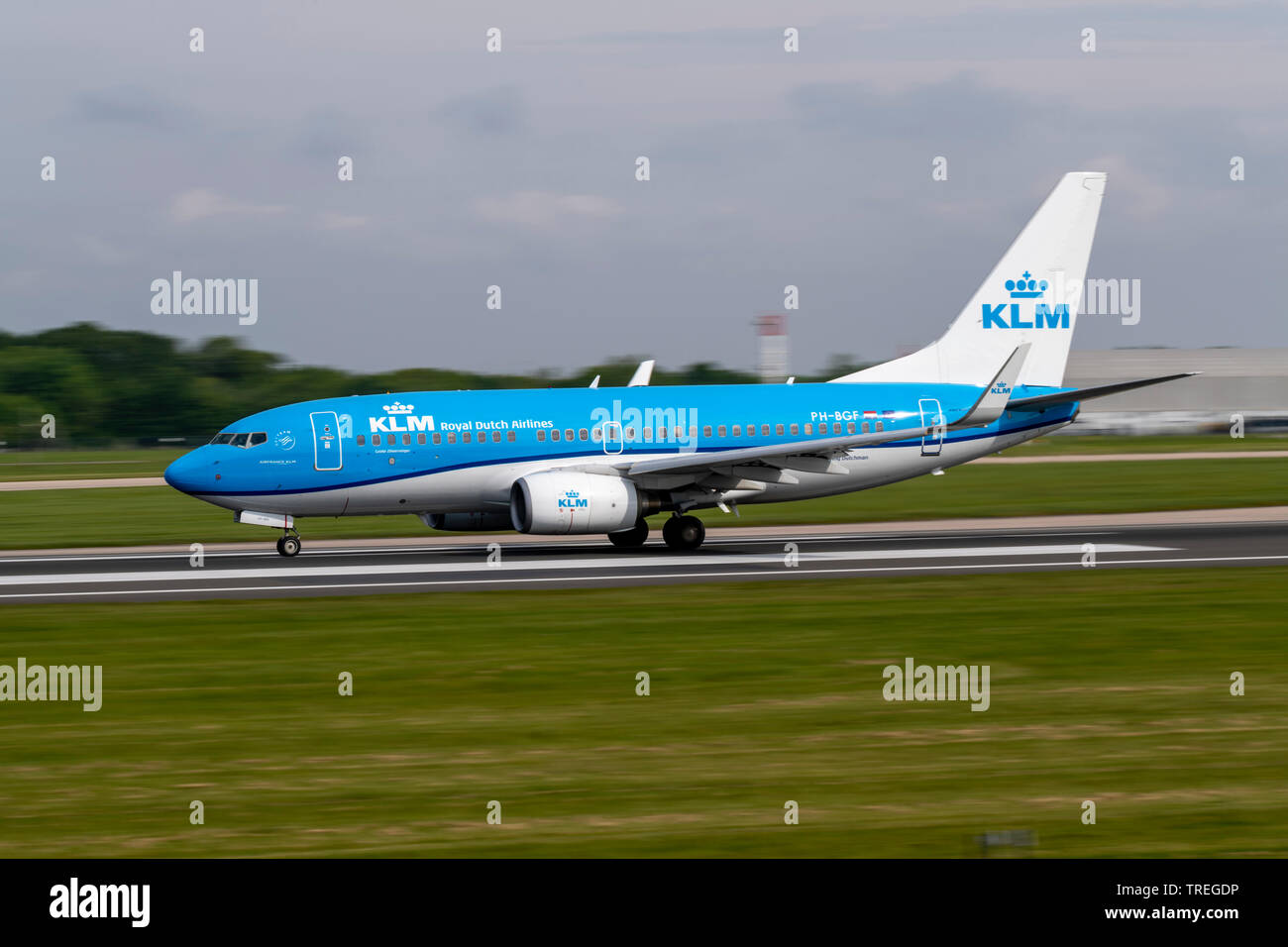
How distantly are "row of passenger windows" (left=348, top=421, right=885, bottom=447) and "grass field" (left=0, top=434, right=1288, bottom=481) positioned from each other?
35923mm

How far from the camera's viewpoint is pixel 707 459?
31828mm

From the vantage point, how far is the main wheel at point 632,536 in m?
33.8

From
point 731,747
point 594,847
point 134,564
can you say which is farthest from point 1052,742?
point 134,564

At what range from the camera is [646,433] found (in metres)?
33.2

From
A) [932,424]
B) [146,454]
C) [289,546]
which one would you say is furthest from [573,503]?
[146,454]

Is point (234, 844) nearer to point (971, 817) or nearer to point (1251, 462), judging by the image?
point (971, 817)

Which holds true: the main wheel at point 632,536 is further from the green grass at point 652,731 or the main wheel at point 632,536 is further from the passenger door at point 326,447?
the green grass at point 652,731

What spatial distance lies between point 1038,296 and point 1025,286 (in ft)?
1.44

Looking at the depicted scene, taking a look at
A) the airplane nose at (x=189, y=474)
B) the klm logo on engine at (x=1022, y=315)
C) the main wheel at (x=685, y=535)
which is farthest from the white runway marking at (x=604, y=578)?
the klm logo on engine at (x=1022, y=315)

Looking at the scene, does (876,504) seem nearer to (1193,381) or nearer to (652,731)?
(652,731)

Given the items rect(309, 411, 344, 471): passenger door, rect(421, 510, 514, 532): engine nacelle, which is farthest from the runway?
rect(309, 411, 344, 471): passenger door

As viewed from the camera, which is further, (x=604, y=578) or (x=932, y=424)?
(x=932, y=424)

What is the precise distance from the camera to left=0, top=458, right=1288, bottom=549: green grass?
4109 centimetres
